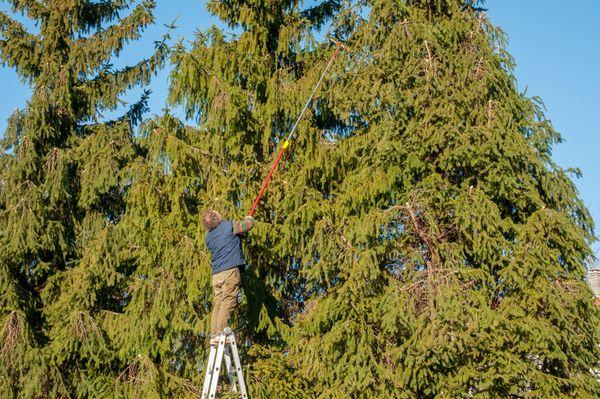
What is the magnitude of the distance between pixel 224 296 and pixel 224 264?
0.38 meters

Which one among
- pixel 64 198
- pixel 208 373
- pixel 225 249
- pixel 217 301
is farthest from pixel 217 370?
pixel 64 198

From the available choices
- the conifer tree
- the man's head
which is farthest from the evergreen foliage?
the man's head

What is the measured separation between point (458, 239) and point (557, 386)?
8.01ft

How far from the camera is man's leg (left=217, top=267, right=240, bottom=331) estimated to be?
8867mm

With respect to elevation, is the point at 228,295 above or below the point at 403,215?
below

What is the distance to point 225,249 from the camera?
9.02 metres

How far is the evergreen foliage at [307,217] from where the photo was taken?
10.0 m

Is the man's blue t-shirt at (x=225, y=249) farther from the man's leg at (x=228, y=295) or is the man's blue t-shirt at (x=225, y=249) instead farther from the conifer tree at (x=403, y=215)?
the conifer tree at (x=403, y=215)

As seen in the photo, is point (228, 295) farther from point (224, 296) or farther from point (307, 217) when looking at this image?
point (307, 217)

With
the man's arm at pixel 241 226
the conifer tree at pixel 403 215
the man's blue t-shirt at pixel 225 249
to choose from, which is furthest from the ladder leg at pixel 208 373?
the conifer tree at pixel 403 215

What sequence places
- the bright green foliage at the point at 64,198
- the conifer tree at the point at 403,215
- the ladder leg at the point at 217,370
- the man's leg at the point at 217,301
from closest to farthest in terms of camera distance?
the ladder leg at the point at 217,370
the man's leg at the point at 217,301
the conifer tree at the point at 403,215
the bright green foliage at the point at 64,198

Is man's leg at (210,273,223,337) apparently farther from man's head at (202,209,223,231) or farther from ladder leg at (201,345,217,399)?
man's head at (202,209,223,231)

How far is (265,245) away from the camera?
12188mm

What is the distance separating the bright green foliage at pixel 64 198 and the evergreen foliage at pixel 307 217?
0.15 feet
